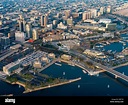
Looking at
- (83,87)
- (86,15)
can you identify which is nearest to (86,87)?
(83,87)

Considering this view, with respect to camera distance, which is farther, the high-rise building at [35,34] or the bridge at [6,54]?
the high-rise building at [35,34]

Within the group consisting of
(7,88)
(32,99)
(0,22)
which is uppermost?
(32,99)

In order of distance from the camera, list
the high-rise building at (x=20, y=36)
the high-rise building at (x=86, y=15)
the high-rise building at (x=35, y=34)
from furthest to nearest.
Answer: the high-rise building at (x=86, y=15) < the high-rise building at (x=35, y=34) < the high-rise building at (x=20, y=36)

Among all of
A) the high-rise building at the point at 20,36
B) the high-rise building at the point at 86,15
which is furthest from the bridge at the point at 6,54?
the high-rise building at the point at 86,15

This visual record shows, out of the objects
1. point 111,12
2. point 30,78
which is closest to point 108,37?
point 30,78

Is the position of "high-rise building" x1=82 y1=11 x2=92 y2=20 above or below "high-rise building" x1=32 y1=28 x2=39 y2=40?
above

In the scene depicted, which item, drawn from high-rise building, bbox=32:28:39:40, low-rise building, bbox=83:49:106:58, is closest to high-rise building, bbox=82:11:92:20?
high-rise building, bbox=32:28:39:40

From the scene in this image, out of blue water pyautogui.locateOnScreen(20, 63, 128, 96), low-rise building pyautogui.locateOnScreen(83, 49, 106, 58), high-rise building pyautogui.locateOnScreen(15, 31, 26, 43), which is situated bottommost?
blue water pyautogui.locateOnScreen(20, 63, 128, 96)

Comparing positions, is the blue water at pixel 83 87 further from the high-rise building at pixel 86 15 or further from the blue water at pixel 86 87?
the high-rise building at pixel 86 15

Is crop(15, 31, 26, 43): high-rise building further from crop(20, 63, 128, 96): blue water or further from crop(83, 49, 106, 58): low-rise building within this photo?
crop(20, 63, 128, 96): blue water

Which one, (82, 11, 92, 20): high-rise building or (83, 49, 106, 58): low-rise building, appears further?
(82, 11, 92, 20): high-rise building

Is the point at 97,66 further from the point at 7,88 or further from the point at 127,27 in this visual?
the point at 127,27
